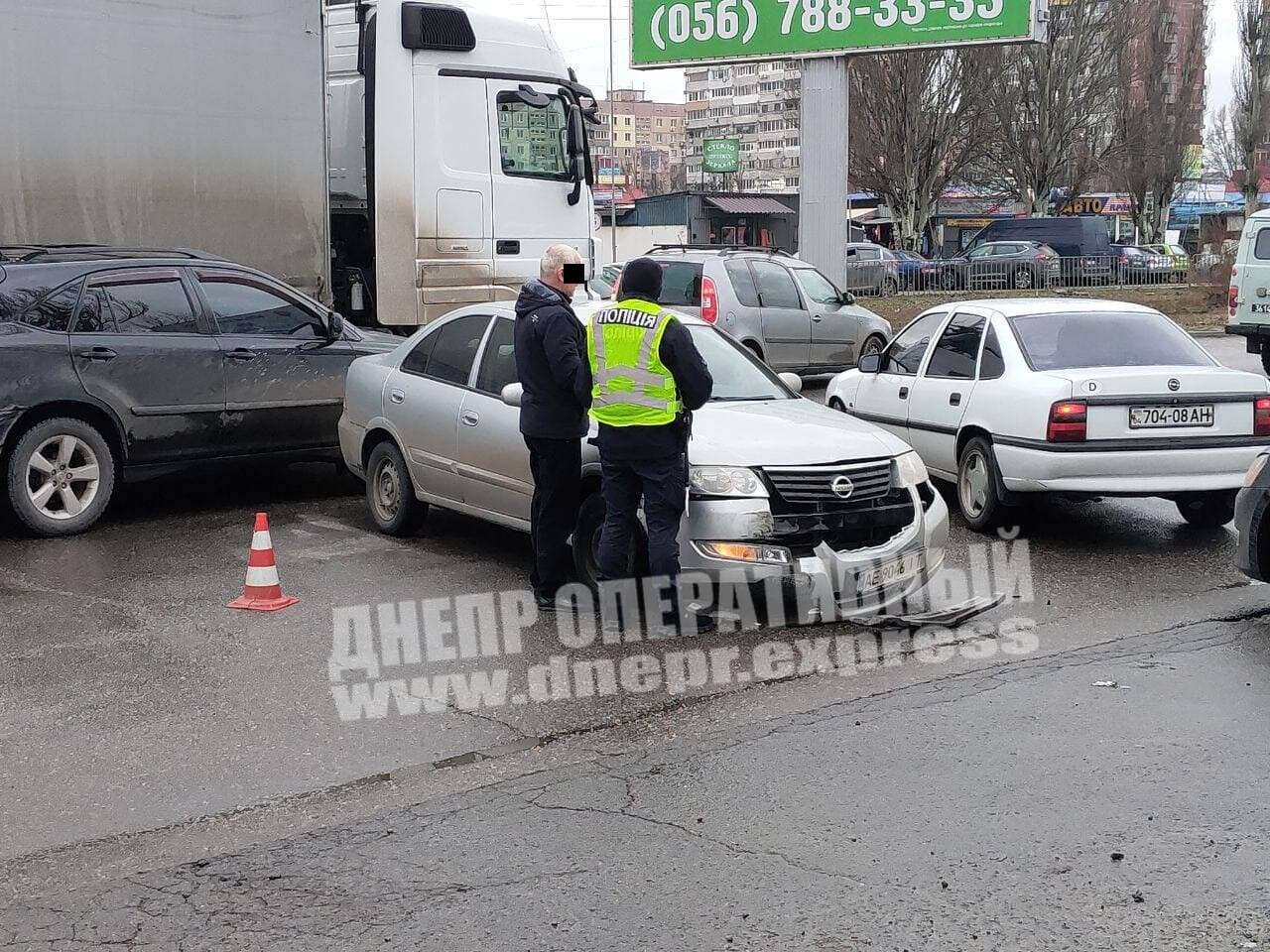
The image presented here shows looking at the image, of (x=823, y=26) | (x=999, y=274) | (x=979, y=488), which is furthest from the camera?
(x=999, y=274)

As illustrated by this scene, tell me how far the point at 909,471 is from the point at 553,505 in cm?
179

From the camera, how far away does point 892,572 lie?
7.15 m

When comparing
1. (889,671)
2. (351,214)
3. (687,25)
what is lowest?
(889,671)

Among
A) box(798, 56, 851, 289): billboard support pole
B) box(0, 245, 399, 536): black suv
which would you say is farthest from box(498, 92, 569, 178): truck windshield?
box(798, 56, 851, 289): billboard support pole

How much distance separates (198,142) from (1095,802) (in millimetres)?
8728

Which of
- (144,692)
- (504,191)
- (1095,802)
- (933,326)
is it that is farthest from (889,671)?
(504,191)

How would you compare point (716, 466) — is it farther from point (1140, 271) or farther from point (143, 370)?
point (1140, 271)

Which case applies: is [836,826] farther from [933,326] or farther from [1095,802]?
[933,326]

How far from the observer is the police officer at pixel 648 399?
6785mm

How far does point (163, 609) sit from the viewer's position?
24.9ft

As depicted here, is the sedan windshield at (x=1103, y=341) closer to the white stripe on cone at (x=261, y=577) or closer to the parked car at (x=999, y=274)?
the white stripe on cone at (x=261, y=577)

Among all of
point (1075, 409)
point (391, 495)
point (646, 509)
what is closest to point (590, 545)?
point (646, 509)

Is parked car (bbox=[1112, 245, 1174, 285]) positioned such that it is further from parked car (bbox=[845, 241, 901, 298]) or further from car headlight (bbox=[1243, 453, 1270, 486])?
car headlight (bbox=[1243, 453, 1270, 486])

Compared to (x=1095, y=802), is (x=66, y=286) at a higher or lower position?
higher
